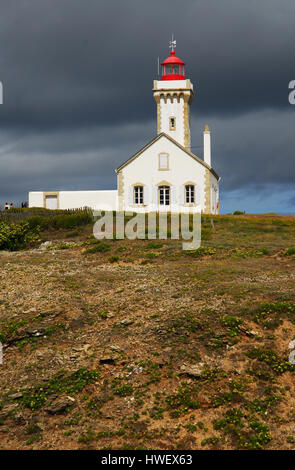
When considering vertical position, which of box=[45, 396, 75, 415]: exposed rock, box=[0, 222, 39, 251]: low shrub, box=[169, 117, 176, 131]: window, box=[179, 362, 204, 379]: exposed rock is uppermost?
box=[169, 117, 176, 131]: window

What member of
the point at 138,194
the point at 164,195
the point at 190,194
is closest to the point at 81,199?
the point at 138,194

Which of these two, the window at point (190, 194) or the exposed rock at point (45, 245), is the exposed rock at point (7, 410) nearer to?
the exposed rock at point (45, 245)

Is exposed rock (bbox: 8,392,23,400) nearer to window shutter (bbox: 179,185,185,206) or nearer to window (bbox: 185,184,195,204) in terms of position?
window shutter (bbox: 179,185,185,206)

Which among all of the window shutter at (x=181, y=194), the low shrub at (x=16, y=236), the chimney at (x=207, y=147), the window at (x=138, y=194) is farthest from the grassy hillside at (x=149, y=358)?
the chimney at (x=207, y=147)

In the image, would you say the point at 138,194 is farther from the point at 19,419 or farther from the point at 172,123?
the point at 19,419

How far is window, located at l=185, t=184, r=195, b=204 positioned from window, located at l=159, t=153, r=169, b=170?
2.35m

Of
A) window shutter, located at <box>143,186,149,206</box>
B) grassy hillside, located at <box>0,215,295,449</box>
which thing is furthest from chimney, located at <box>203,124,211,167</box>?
grassy hillside, located at <box>0,215,295,449</box>

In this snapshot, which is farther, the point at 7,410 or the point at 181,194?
the point at 181,194

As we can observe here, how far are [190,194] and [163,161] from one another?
338cm

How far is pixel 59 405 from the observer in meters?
10.5

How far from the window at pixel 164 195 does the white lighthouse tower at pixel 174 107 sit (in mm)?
5196

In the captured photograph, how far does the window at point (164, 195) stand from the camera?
38656 millimetres

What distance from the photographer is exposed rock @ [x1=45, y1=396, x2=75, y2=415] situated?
10414 mm

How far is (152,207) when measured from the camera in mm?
38688
